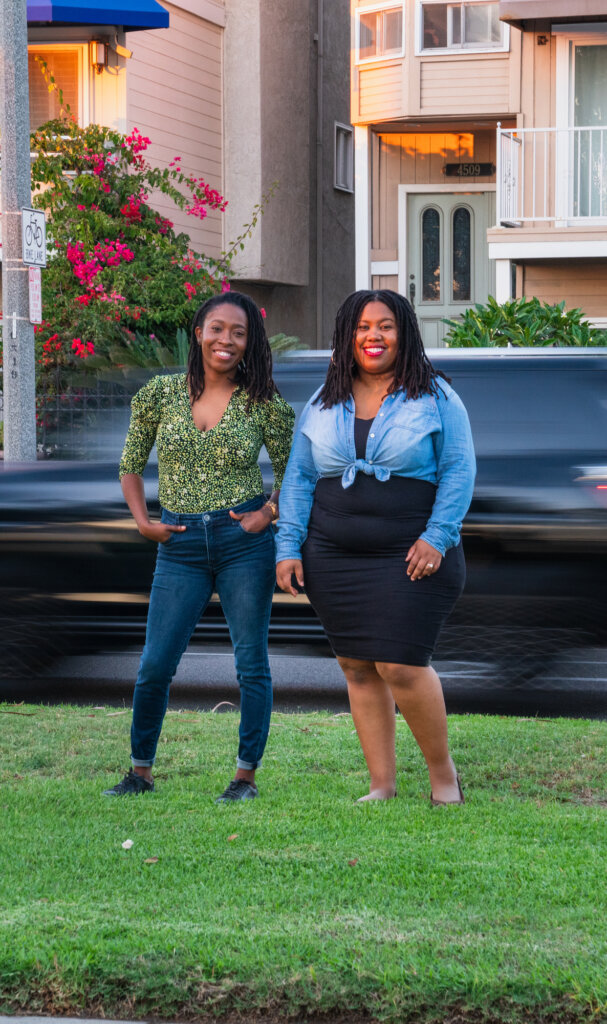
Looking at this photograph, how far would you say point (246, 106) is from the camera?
19891mm

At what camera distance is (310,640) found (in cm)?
738

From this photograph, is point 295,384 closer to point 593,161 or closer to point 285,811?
point 285,811

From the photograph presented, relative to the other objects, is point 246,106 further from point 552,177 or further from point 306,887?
point 306,887

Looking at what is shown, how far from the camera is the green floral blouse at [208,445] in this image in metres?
4.95

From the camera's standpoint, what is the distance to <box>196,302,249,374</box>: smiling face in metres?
4.98

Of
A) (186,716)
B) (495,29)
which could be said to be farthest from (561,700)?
(495,29)

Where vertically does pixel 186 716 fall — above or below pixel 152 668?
below

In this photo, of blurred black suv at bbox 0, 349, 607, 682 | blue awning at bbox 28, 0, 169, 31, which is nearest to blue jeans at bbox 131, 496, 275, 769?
blurred black suv at bbox 0, 349, 607, 682

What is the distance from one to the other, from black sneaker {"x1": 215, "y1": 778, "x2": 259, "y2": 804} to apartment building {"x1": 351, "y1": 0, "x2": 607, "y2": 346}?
1375cm

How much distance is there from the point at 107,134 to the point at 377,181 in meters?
4.73

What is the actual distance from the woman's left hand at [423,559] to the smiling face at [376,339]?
0.62m

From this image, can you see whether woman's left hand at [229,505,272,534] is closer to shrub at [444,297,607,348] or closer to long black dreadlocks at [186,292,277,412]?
long black dreadlocks at [186,292,277,412]

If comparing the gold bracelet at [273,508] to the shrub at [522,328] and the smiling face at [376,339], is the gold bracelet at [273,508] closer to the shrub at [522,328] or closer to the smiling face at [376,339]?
the smiling face at [376,339]

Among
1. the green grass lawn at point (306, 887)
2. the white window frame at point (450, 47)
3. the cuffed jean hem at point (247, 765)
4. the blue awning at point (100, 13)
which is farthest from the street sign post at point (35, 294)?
the white window frame at point (450, 47)
